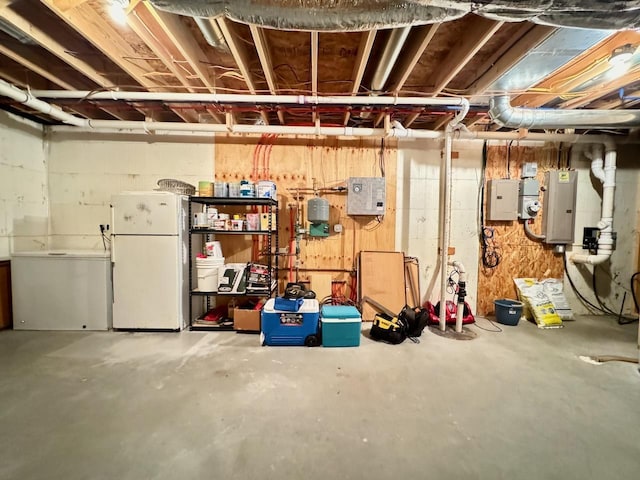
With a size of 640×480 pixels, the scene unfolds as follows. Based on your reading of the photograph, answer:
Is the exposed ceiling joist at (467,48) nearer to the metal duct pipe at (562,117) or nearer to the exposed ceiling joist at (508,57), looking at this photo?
the exposed ceiling joist at (508,57)

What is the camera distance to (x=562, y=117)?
3.01 meters

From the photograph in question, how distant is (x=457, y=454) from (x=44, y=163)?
217 inches

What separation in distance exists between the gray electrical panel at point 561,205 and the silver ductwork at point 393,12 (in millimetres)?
2685

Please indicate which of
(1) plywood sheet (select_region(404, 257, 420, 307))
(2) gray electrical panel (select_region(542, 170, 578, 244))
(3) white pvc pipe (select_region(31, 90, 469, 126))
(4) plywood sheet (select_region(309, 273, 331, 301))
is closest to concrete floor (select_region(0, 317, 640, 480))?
(1) plywood sheet (select_region(404, 257, 420, 307))

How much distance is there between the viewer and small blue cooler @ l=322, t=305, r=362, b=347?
2.84 m

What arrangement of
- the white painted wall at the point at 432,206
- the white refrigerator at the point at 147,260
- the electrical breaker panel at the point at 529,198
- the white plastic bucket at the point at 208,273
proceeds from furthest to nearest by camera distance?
the white painted wall at the point at 432,206
the electrical breaker panel at the point at 529,198
the white plastic bucket at the point at 208,273
the white refrigerator at the point at 147,260

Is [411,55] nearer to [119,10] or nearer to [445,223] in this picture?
[445,223]

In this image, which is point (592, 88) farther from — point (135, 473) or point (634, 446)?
point (135, 473)

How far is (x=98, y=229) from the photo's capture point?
3.82 metres

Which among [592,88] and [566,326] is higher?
[592,88]

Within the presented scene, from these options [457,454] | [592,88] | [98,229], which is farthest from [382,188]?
[98,229]

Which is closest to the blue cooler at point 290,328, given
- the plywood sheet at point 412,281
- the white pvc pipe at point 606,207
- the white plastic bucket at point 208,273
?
the white plastic bucket at point 208,273

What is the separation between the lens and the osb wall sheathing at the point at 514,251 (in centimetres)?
393

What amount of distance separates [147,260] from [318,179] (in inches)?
92.2
